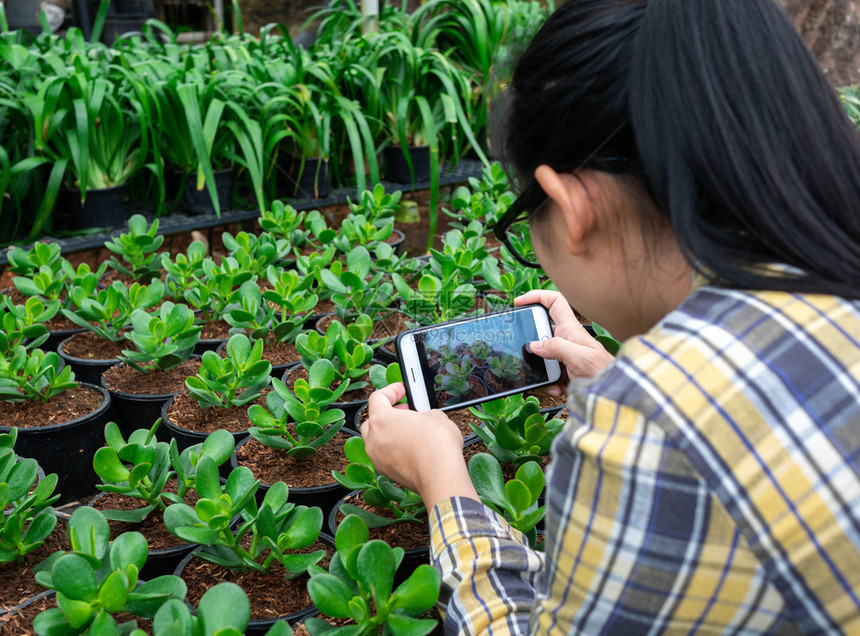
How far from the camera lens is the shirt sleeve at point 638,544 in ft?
1.94

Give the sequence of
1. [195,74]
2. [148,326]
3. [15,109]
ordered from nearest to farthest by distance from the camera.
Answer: [148,326], [15,109], [195,74]

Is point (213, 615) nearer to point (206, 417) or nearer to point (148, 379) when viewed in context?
point (206, 417)

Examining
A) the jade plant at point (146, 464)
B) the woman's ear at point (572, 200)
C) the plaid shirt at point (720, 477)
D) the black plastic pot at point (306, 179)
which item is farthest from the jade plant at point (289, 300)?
the black plastic pot at point (306, 179)

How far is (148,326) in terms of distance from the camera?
155 cm

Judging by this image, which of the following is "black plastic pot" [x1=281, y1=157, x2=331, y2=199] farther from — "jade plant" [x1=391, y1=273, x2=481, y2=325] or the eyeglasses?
the eyeglasses

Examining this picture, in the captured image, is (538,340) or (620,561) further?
(538,340)

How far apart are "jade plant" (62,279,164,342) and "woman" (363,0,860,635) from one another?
44.9 inches

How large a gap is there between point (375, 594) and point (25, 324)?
115 centimetres

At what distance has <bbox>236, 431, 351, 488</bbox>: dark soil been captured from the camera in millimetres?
1298

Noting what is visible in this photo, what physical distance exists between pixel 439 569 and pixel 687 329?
389 mm

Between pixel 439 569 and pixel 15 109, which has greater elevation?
pixel 15 109

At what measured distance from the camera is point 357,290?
68.1 inches

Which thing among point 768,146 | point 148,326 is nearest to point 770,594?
point 768,146

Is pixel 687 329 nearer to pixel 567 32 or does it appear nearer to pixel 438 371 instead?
pixel 567 32
